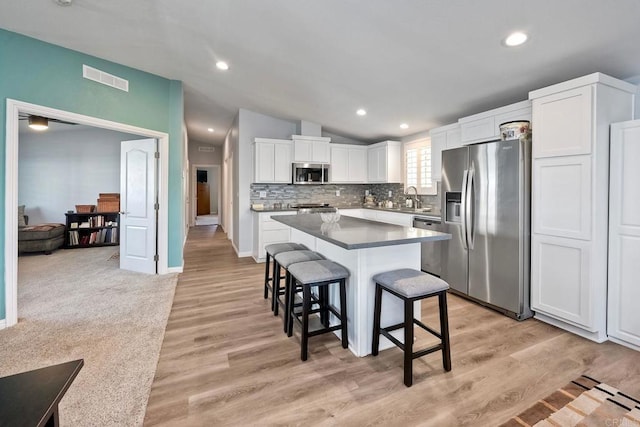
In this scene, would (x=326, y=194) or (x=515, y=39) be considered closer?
(x=515, y=39)

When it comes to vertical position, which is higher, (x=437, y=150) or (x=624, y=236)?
(x=437, y=150)

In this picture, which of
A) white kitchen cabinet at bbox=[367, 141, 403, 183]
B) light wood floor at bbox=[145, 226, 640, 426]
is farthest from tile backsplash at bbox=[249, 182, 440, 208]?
light wood floor at bbox=[145, 226, 640, 426]

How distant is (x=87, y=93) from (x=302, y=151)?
10.4ft

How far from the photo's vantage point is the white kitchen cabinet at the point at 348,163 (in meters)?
5.87

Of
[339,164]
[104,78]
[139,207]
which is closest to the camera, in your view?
[104,78]

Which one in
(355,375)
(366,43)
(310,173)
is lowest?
(355,375)

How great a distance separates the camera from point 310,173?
5.67m

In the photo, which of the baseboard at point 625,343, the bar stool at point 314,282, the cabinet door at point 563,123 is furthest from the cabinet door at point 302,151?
the baseboard at point 625,343

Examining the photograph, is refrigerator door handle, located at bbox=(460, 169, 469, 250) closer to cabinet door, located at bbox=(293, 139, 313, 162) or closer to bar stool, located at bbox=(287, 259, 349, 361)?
bar stool, located at bbox=(287, 259, 349, 361)

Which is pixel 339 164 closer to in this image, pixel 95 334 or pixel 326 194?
pixel 326 194

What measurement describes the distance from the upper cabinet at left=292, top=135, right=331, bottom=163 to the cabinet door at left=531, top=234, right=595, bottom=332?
3.72 meters

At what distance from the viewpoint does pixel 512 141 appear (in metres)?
2.83

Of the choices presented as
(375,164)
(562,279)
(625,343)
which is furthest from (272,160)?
(625,343)

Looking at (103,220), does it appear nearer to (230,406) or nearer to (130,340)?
(130,340)
